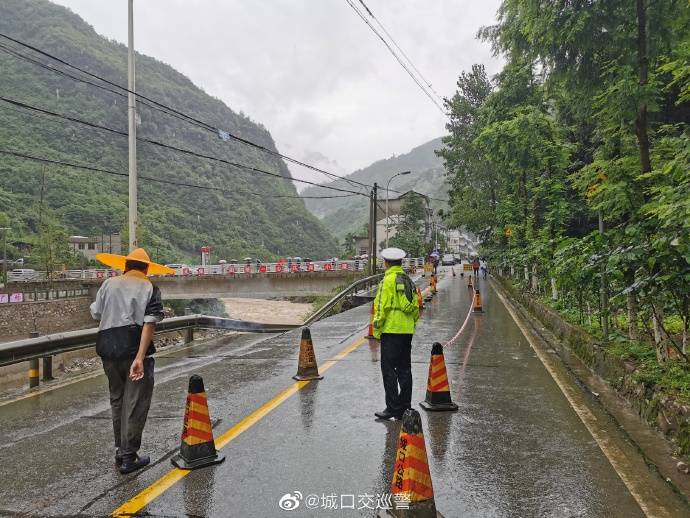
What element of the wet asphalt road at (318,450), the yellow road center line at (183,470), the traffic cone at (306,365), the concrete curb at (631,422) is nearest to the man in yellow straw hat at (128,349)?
the wet asphalt road at (318,450)

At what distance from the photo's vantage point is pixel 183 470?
178 inches

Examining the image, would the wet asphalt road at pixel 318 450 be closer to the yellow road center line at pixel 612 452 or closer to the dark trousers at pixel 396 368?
the yellow road center line at pixel 612 452

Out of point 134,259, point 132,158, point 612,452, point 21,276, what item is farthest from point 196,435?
point 21,276

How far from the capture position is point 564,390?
24.1ft

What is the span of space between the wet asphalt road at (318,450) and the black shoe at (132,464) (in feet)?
0.27

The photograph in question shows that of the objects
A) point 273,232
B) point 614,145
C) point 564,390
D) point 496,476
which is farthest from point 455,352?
point 273,232

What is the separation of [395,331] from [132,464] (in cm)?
284

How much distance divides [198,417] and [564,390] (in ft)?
16.8

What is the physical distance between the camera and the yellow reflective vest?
580cm

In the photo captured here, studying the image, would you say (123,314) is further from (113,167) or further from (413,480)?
(113,167)

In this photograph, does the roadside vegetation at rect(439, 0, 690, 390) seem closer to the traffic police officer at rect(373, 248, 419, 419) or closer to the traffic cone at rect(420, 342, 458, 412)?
the traffic cone at rect(420, 342, 458, 412)

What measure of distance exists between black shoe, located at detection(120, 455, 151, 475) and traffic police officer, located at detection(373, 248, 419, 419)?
2.53m

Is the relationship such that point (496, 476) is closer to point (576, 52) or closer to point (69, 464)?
point (69, 464)

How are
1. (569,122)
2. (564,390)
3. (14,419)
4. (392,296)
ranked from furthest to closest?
(569,122), (564,390), (14,419), (392,296)
